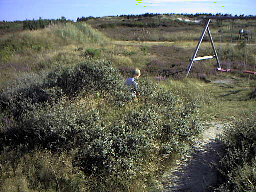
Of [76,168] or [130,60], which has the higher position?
[130,60]

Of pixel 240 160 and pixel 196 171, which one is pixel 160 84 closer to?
pixel 196 171

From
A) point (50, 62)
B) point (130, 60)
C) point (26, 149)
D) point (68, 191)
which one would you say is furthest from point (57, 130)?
point (130, 60)

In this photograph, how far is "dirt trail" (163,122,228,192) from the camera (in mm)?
3968

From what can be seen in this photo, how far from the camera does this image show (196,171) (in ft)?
14.2

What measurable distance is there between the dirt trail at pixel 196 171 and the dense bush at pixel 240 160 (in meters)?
0.23

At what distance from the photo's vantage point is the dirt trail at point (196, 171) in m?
3.97

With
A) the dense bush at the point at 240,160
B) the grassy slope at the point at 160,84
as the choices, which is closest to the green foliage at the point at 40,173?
the grassy slope at the point at 160,84

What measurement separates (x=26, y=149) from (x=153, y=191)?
7.31 ft

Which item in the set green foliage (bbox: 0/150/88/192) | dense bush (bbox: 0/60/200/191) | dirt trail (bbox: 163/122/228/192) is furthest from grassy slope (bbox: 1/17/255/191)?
dirt trail (bbox: 163/122/228/192)

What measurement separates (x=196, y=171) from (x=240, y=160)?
30.7 inches

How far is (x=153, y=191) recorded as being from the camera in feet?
12.7

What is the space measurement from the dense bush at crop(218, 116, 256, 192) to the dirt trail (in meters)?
0.23

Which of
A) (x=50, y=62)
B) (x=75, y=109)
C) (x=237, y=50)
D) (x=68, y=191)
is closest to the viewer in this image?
(x=68, y=191)

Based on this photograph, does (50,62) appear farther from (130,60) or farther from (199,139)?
(199,139)
